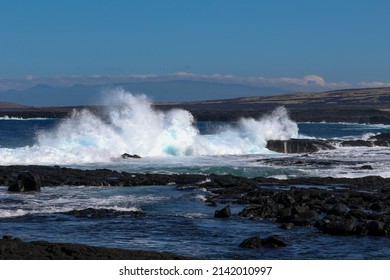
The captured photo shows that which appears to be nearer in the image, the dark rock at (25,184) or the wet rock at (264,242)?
the wet rock at (264,242)

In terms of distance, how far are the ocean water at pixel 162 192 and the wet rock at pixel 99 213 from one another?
0.22m

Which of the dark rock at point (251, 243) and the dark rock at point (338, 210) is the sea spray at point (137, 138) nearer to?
the dark rock at point (338, 210)

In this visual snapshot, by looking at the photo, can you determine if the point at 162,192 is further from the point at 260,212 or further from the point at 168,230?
the point at 168,230

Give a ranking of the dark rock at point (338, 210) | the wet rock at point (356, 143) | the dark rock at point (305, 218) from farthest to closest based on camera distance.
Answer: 1. the wet rock at point (356, 143)
2. the dark rock at point (338, 210)
3. the dark rock at point (305, 218)

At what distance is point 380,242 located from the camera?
19922 millimetres

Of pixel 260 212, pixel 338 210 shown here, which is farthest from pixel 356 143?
pixel 260 212

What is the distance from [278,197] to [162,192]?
5.31 meters

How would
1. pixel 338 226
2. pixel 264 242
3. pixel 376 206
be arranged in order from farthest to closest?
1. pixel 376 206
2. pixel 338 226
3. pixel 264 242

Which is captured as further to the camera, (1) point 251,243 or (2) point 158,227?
(2) point 158,227

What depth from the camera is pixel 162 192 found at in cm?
3030

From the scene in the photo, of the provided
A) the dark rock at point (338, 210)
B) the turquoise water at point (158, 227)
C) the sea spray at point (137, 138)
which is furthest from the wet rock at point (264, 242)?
the sea spray at point (137, 138)

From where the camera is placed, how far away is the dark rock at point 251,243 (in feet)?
60.7

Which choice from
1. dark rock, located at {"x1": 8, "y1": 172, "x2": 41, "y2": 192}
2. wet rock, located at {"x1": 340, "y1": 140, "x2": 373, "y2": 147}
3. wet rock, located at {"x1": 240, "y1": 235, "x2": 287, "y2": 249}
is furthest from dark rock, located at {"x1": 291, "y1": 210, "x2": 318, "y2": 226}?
wet rock, located at {"x1": 340, "y1": 140, "x2": 373, "y2": 147}

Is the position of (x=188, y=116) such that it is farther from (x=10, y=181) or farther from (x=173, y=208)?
(x=173, y=208)
